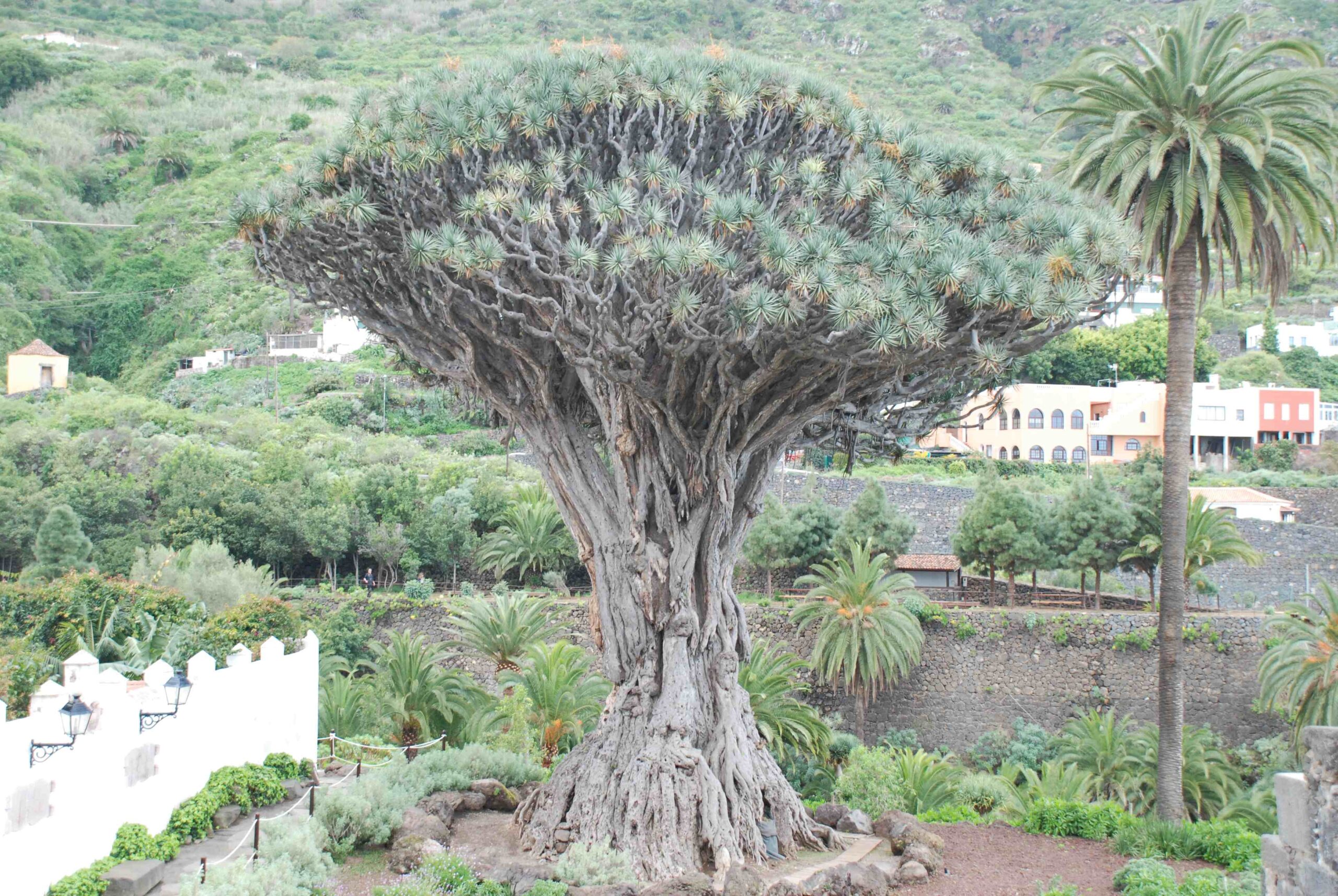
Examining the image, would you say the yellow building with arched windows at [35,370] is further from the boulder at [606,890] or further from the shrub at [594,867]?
the boulder at [606,890]

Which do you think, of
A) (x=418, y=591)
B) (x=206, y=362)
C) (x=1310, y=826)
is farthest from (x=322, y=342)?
(x=1310, y=826)

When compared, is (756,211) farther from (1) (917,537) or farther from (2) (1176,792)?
(1) (917,537)

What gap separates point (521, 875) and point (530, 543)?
63.6 feet

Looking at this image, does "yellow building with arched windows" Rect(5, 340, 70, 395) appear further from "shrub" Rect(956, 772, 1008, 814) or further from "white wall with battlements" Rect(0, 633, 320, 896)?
"shrub" Rect(956, 772, 1008, 814)

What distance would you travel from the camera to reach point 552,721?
16.3 m

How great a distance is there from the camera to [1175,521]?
50.3 feet

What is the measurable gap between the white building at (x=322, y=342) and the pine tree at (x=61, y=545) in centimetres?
2555

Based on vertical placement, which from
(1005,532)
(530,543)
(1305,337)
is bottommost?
(530,543)

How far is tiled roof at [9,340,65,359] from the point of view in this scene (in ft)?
162

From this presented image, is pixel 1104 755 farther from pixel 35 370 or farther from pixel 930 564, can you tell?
pixel 35 370

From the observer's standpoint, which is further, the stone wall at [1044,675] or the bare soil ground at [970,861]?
the stone wall at [1044,675]

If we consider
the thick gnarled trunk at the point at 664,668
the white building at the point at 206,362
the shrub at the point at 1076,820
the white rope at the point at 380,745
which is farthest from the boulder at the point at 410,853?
the white building at the point at 206,362

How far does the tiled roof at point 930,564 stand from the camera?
103ft

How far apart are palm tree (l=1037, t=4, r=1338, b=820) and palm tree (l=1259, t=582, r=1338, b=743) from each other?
4.17 m
